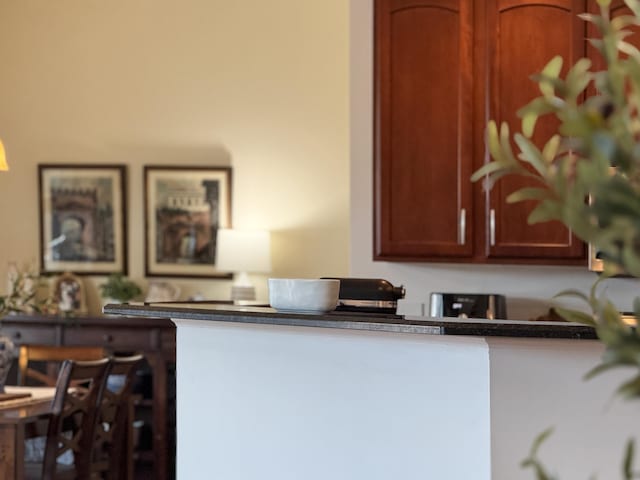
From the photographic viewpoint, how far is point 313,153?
5.81m

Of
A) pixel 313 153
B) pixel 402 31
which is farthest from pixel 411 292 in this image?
pixel 313 153

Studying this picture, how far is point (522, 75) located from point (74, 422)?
243 centimetres

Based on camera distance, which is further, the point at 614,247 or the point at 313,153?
the point at 313,153

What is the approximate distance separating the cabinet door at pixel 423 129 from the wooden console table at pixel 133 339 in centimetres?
176

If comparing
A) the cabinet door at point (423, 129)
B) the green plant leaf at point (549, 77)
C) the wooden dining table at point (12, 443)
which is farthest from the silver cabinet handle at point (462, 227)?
the green plant leaf at point (549, 77)

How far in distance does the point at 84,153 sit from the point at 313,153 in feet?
4.81

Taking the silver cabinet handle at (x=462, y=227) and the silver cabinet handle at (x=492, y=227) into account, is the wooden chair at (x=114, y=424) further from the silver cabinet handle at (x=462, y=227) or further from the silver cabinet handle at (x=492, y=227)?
the silver cabinet handle at (x=492, y=227)

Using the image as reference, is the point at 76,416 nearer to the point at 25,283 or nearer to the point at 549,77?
the point at 25,283

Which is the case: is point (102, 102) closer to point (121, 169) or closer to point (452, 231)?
point (121, 169)

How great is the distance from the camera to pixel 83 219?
6.20 metres

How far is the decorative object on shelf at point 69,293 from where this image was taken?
6.08m

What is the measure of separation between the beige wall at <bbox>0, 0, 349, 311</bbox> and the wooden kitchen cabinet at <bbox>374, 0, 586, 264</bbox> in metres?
1.46

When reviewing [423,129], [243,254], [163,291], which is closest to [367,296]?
[423,129]

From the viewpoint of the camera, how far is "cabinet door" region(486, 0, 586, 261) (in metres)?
4.11
